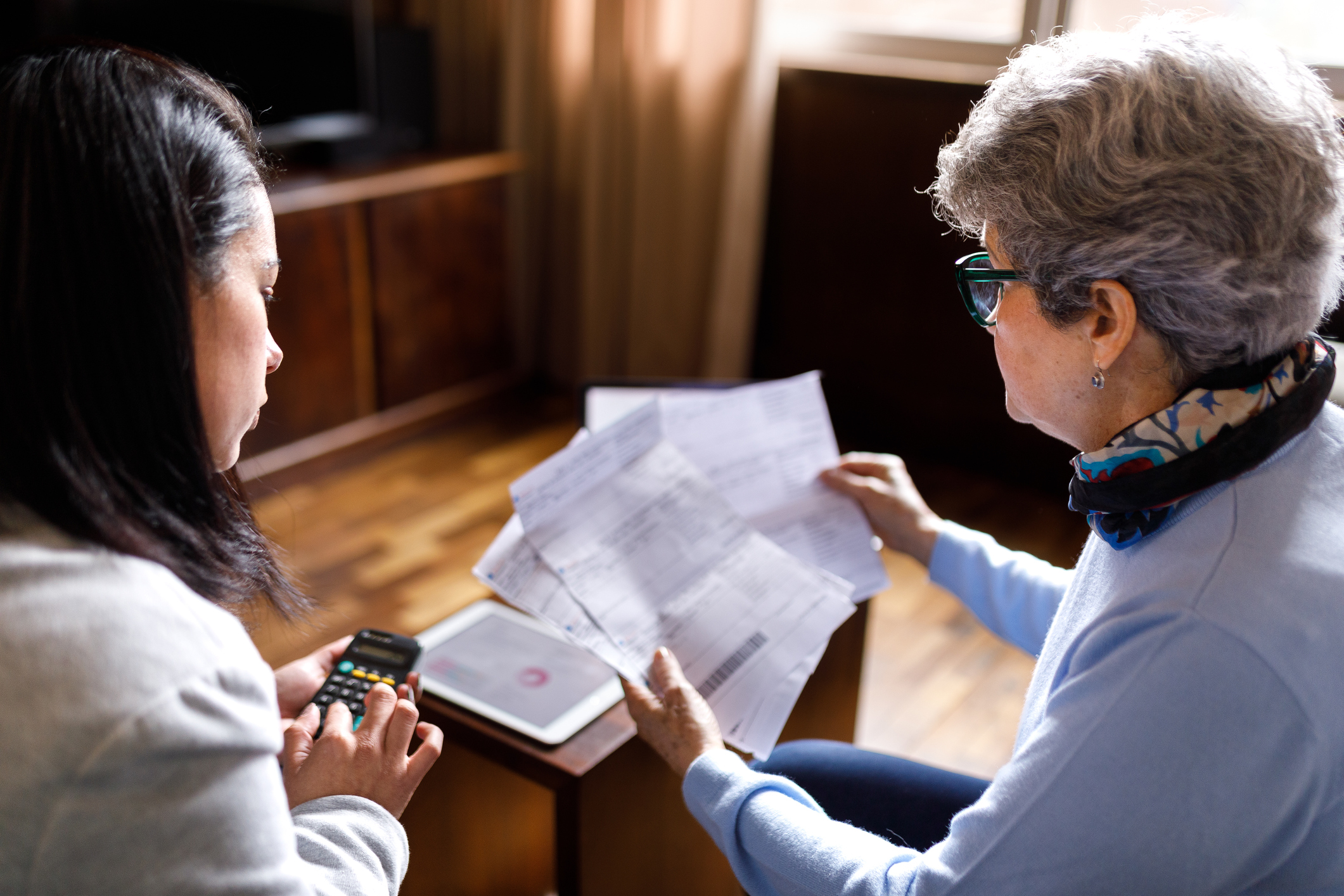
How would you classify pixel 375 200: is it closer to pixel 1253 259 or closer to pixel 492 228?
pixel 492 228

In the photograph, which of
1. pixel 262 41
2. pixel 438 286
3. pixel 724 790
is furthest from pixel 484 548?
pixel 724 790

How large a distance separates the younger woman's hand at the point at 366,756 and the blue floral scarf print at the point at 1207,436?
20.7 inches

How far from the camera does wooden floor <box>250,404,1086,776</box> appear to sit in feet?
6.36

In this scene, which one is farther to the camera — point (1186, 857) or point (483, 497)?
point (483, 497)

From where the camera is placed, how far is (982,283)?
2.73ft

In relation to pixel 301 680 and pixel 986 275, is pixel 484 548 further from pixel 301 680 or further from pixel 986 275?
pixel 986 275

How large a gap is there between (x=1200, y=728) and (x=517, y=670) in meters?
0.70

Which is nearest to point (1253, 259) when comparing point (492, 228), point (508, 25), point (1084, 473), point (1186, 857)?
point (1084, 473)

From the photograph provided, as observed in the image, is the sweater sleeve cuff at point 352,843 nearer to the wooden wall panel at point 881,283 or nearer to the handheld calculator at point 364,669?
the handheld calculator at point 364,669

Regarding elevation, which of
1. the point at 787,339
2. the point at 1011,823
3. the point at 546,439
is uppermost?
the point at 1011,823

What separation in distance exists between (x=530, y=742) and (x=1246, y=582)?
64cm

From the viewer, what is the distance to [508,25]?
318cm

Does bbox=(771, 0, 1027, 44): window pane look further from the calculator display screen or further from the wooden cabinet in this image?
the calculator display screen

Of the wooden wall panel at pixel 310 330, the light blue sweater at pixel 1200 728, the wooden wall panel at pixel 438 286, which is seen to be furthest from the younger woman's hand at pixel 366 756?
the wooden wall panel at pixel 438 286
